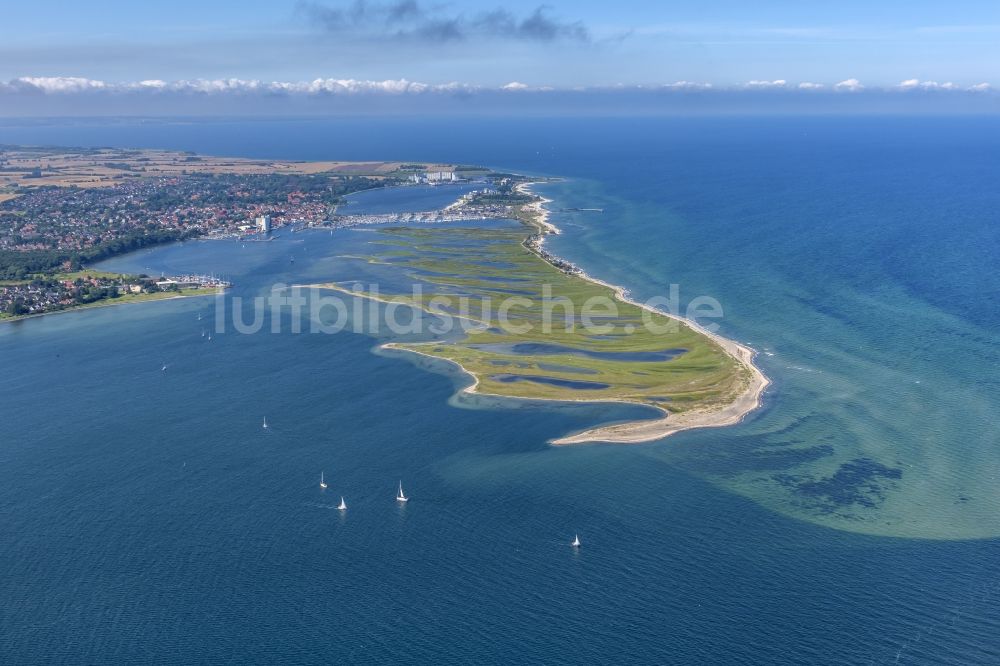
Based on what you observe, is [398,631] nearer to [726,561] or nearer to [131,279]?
[726,561]

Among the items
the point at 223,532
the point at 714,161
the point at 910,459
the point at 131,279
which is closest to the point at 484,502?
the point at 223,532

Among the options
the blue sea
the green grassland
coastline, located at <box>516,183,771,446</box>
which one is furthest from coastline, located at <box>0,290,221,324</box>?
coastline, located at <box>516,183,771,446</box>

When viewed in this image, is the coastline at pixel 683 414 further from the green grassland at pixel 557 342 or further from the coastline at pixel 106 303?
the coastline at pixel 106 303

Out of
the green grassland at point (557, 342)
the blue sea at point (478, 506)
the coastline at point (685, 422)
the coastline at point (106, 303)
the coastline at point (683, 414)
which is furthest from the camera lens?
the coastline at point (106, 303)

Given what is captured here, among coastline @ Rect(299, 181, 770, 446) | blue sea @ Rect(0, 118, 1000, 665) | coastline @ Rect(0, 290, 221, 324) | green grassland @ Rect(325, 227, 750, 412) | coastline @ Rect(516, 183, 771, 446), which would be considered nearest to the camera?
blue sea @ Rect(0, 118, 1000, 665)

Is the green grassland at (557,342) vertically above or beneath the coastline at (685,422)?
above

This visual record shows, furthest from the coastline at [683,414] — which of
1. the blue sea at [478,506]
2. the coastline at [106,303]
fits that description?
the coastline at [106,303]

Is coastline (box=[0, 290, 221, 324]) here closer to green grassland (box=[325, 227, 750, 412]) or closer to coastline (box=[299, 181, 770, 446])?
green grassland (box=[325, 227, 750, 412])
